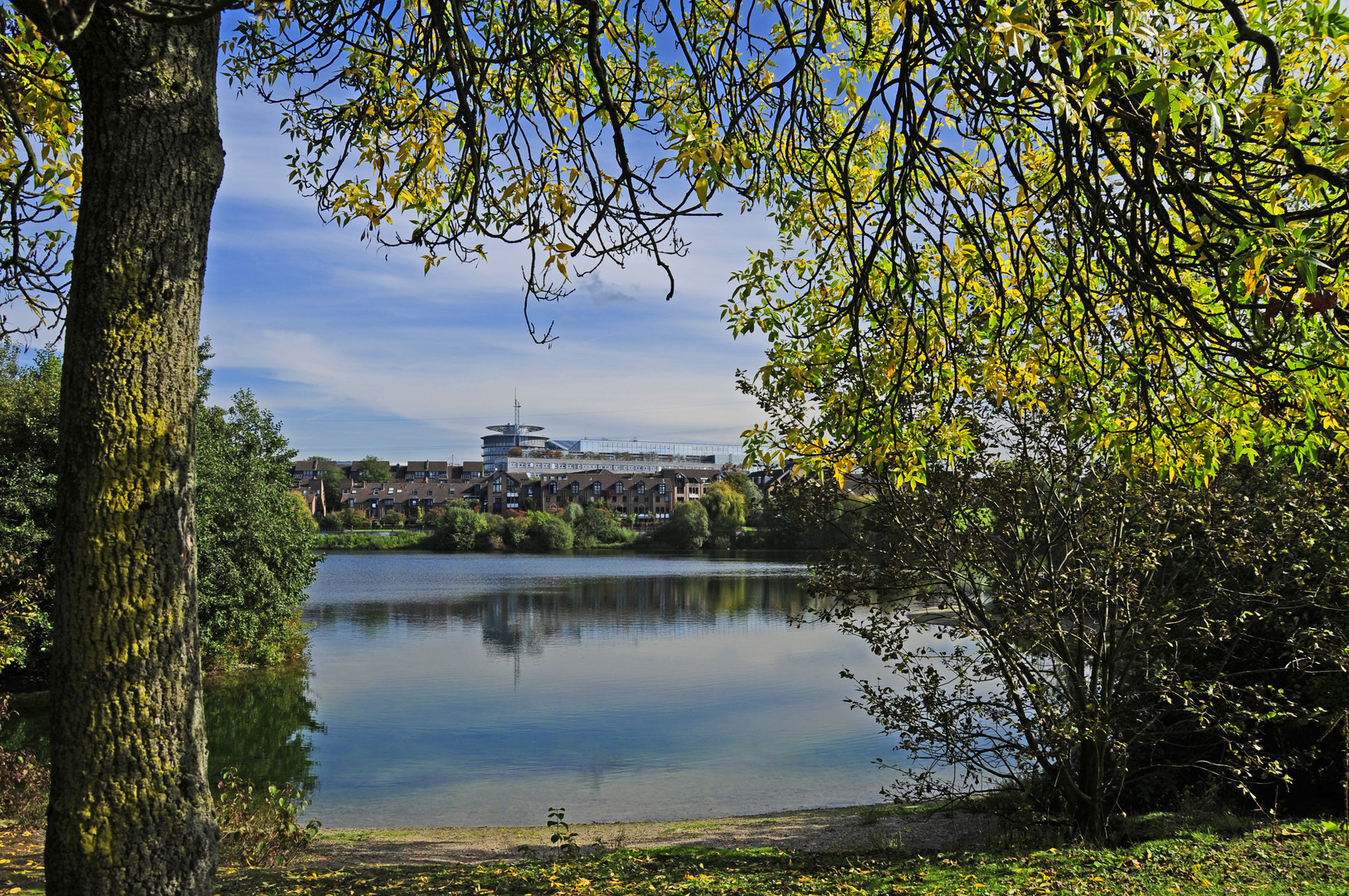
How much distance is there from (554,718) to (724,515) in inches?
2108

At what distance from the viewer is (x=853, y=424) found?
15.1 feet

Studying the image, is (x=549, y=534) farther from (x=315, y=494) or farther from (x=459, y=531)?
(x=315, y=494)

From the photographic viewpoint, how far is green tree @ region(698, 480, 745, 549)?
68.1m

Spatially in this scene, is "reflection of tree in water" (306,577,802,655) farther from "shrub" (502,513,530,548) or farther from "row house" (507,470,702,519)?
"row house" (507,470,702,519)

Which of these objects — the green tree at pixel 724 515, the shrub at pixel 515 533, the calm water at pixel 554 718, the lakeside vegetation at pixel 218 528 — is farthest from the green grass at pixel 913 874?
the shrub at pixel 515 533

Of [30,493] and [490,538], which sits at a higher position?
[30,493]

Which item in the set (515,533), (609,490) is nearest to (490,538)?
(515,533)


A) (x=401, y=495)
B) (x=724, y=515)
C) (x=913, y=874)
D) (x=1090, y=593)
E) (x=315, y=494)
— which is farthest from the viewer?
(x=401, y=495)

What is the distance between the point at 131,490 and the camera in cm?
290

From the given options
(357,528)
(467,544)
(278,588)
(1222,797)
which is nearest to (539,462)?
(357,528)

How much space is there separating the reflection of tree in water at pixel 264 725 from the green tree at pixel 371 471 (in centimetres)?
10365

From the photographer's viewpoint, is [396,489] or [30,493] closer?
[30,493]

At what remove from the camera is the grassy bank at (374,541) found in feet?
246

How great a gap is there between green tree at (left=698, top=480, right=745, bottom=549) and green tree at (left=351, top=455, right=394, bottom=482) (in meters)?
60.6
